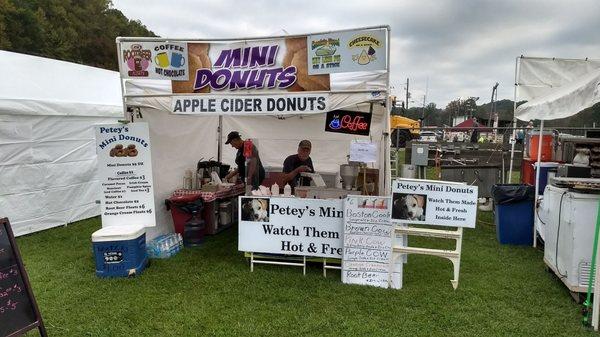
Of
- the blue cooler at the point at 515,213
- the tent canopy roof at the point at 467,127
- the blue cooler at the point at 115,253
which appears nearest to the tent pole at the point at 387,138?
the blue cooler at the point at 515,213

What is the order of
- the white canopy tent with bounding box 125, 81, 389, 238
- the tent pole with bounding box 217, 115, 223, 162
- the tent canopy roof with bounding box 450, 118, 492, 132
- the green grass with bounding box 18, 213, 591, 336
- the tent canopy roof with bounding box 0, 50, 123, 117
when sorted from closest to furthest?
the green grass with bounding box 18, 213, 591, 336, the white canopy tent with bounding box 125, 81, 389, 238, the tent canopy roof with bounding box 0, 50, 123, 117, the tent pole with bounding box 217, 115, 223, 162, the tent canopy roof with bounding box 450, 118, 492, 132

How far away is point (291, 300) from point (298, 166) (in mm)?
2596

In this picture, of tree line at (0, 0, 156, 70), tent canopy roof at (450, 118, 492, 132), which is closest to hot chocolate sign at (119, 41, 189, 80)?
tent canopy roof at (450, 118, 492, 132)

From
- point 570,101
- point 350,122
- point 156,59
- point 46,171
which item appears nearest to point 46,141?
point 46,171

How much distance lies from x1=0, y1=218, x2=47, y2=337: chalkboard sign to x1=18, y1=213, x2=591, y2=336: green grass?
499 mm

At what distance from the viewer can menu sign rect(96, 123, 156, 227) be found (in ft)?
16.8

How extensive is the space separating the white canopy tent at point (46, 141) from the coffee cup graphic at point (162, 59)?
9.81 feet

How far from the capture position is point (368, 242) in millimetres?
4523

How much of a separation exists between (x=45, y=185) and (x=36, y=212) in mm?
473

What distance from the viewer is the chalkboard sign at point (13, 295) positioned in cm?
296

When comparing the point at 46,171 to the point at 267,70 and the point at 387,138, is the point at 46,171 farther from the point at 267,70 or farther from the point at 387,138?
the point at 387,138

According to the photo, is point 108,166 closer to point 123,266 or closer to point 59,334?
point 123,266

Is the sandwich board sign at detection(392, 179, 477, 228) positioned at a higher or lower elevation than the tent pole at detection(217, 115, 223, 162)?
lower

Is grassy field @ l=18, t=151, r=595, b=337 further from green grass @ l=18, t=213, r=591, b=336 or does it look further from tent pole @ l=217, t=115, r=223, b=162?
tent pole @ l=217, t=115, r=223, b=162
